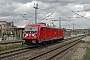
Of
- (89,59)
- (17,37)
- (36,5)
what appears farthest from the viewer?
(17,37)

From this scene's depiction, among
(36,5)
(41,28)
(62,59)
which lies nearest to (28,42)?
(41,28)

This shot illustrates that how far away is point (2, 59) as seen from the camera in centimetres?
1527

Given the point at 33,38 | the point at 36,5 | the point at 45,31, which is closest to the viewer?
the point at 33,38

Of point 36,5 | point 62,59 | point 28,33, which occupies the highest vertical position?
point 36,5

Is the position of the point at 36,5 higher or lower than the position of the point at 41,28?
higher

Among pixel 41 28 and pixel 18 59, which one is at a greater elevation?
pixel 41 28

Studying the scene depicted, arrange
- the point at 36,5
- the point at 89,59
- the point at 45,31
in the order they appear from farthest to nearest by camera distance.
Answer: the point at 36,5 < the point at 45,31 < the point at 89,59

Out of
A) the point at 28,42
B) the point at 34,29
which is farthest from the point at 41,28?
the point at 28,42

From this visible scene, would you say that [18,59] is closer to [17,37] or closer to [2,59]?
[2,59]

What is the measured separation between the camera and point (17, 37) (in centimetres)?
5088

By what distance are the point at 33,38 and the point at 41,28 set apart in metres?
2.08

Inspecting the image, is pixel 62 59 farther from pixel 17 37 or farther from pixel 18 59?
pixel 17 37

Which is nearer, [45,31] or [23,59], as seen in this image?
[23,59]

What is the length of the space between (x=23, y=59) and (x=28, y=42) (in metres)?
9.57
